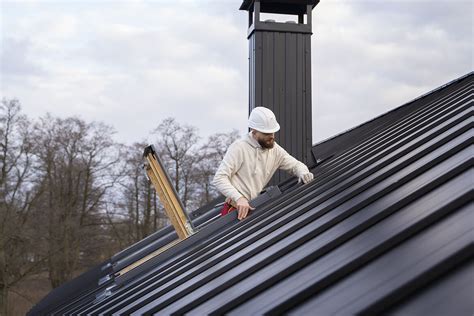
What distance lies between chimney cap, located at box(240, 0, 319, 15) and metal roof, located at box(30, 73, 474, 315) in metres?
5.06

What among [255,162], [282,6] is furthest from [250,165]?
[282,6]

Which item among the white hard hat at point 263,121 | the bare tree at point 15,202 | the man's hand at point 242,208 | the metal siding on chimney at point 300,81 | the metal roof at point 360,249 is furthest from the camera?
the bare tree at point 15,202

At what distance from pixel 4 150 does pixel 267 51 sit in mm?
24943

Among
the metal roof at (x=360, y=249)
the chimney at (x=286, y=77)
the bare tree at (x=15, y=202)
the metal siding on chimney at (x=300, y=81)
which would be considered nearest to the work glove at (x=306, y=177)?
the metal roof at (x=360, y=249)

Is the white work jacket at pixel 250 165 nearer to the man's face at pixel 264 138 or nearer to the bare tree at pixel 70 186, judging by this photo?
→ the man's face at pixel 264 138

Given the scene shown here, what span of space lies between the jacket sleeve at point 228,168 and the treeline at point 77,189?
25765 millimetres

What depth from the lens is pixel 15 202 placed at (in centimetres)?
3083

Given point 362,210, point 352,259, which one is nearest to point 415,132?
point 362,210

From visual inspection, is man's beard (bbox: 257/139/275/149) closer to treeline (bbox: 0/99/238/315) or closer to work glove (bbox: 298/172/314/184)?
work glove (bbox: 298/172/314/184)

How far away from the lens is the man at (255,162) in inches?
262

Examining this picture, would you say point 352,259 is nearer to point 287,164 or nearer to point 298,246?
point 298,246

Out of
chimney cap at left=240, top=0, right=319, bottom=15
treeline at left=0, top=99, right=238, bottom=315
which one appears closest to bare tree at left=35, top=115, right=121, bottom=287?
treeline at left=0, top=99, right=238, bottom=315

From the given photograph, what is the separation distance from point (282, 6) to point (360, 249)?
8.14 metres

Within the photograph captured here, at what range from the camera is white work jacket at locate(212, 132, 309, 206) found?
673cm
